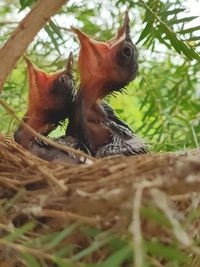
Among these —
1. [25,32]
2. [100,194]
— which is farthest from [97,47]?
[100,194]

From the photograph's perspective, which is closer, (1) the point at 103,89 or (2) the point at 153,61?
(1) the point at 103,89

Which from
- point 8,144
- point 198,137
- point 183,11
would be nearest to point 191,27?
point 183,11

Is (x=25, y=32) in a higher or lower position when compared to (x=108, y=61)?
higher

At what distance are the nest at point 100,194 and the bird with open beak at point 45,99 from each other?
193 millimetres

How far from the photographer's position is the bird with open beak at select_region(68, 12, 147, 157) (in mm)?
861

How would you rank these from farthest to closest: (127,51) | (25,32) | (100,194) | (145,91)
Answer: (145,91) < (127,51) < (25,32) < (100,194)

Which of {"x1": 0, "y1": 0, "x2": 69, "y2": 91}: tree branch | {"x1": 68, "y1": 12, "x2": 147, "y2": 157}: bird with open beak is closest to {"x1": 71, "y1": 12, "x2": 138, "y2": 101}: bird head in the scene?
{"x1": 68, "y1": 12, "x2": 147, "y2": 157}: bird with open beak

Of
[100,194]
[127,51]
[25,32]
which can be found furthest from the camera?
[127,51]

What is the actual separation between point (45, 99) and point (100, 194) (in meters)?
0.46

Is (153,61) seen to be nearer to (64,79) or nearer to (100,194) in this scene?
(64,79)

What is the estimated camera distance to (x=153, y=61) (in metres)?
1.32

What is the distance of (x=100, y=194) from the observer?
17.5 inches

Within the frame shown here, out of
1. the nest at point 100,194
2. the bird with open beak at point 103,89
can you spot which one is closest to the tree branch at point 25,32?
the nest at point 100,194

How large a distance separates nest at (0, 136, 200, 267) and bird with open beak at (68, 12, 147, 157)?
0.25 metres
